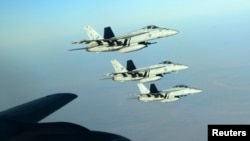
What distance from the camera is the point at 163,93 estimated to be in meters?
45.5

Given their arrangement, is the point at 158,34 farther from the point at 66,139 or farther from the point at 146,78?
the point at 66,139

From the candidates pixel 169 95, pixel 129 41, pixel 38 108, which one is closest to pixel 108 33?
pixel 129 41

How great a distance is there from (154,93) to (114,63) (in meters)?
6.53

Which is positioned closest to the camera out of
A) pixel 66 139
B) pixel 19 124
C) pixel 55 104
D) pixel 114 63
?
pixel 66 139

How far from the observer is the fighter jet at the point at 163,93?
45375mm

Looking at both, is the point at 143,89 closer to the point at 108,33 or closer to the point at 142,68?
the point at 142,68

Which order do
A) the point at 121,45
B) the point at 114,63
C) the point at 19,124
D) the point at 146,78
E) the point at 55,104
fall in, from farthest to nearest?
the point at 114,63, the point at 146,78, the point at 121,45, the point at 55,104, the point at 19,124

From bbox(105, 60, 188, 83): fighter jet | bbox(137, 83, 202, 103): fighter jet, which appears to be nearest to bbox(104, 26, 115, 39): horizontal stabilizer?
bbox(105, 60, 188, 83): fighter jet

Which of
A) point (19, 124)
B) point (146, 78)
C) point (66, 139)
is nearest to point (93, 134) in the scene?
point (66, 139)

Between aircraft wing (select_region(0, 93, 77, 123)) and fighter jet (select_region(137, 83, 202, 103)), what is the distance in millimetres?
36216

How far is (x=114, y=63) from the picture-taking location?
45188 millimetres

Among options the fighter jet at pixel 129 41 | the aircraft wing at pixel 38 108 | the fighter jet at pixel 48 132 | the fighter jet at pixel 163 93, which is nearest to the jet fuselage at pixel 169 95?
the fighter jet at pixel 163 93

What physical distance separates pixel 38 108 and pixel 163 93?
37.7 metres

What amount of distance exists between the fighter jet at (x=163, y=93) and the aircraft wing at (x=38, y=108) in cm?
3622
